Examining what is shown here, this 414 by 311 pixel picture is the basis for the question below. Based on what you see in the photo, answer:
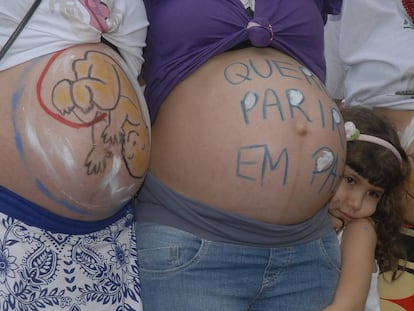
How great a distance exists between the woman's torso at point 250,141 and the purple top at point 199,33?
0.03 metres

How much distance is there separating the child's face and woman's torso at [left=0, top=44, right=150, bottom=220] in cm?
60

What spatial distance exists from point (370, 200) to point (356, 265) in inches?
8.1

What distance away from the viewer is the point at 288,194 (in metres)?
1.27

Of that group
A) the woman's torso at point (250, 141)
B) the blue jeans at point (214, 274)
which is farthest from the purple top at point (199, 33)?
the blue jeans at point (214, 274)

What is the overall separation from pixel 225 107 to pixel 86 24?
31 centimetres

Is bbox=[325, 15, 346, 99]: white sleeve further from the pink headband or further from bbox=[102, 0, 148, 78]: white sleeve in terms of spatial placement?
bbox=[102, 0, 148, 78]: white sleeve

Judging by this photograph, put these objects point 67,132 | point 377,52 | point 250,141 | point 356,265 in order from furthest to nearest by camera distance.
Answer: point 377,52 → point 356,265 → point 250,141 → point 67,132

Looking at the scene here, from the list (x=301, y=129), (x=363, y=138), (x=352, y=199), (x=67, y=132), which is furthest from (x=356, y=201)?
(x=67, y=132)

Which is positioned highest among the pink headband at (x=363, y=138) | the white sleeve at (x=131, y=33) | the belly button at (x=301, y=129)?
the white sleeve at (x=131, y=33)

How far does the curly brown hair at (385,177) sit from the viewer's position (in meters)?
1.54

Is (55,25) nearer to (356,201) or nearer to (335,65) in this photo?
(356,201)

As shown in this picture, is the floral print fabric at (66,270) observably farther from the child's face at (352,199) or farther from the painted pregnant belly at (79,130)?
the child's face at (352,199)

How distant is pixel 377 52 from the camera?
1776 mm

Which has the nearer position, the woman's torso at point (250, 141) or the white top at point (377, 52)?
the woman's torso at point (250, 141)
